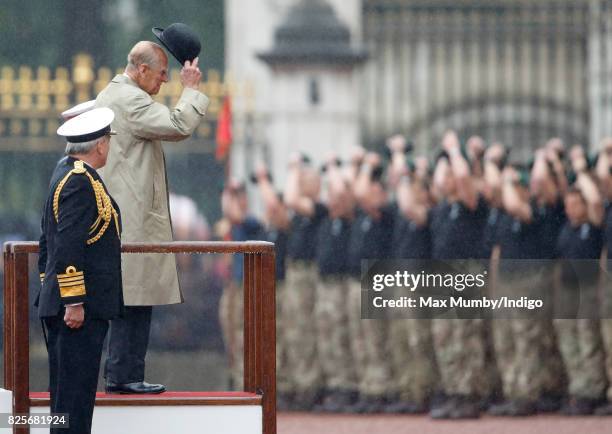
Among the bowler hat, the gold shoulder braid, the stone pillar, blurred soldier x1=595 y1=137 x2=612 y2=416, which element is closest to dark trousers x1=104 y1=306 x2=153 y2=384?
the gold shoulder braid

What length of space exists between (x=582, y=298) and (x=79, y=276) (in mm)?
5168

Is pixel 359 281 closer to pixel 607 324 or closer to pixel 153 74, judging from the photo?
pixel 607 324

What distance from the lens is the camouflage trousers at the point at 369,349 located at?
10.5m

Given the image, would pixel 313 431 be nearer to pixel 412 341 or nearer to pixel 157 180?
pixel 412 341

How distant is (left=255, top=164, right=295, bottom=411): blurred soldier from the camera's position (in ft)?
35.1

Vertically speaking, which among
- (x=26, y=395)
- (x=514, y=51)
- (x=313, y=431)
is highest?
(x=514, y=51)

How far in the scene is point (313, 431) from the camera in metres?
9.68

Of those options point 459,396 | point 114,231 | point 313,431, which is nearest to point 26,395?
point 114,231

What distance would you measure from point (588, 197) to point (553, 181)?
0.28 meters

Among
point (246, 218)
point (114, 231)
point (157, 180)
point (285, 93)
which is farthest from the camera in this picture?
point (285, 93)

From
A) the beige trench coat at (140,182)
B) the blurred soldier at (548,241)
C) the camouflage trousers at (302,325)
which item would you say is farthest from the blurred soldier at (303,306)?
the beige trench coat at (140,182)

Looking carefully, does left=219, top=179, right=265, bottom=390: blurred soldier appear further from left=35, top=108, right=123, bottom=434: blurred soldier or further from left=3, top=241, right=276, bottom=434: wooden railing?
left=35, top=108, right=123, bottom=434: blurred soldier

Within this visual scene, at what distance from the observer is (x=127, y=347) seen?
21.0 ft

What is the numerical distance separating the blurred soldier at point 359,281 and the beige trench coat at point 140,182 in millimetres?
4206
